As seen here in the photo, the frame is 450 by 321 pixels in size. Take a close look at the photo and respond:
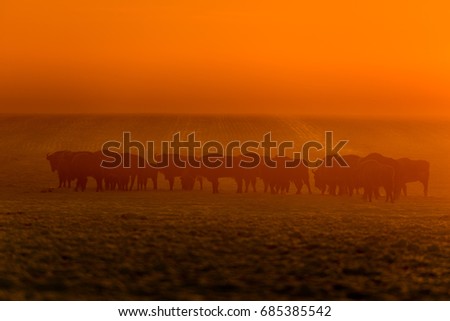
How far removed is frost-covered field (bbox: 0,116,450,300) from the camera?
13.1m

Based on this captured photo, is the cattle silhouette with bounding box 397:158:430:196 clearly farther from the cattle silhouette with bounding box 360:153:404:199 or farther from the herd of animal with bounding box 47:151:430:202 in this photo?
the cattle silhouette with bounding box 360:153:404:199

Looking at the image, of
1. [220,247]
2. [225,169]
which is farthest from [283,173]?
[220,247]

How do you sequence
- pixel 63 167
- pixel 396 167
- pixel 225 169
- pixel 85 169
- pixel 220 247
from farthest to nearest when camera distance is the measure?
pixel 63 167 → pixel 225 169 → pixel 85 169 → pixel 396 167 → pixel 220 247

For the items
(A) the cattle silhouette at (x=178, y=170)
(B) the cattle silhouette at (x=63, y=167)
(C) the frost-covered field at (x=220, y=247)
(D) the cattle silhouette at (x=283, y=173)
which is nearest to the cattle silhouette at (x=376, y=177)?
Answer: (C) the frost-covered field at (x=220, y=247)

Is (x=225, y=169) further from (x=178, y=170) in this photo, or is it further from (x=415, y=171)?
(x=415, y=171)

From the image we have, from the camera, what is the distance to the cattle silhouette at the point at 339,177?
108 feet

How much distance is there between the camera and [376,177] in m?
30.0

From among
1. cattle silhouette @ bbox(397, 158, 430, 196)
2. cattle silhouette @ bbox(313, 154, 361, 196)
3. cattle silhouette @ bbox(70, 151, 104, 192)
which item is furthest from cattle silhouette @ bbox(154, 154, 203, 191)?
cattle silhouette @ bbox(397, 158, 430, 196)

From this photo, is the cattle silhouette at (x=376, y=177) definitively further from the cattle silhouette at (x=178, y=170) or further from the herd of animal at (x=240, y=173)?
the cattle silhouette at (x=178, y=170)

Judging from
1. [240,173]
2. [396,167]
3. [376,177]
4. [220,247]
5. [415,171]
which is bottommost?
[220,247]

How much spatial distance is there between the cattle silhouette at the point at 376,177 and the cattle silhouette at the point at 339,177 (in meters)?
1.85

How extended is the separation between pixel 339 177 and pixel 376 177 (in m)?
3.38

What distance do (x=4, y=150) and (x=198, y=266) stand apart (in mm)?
58056
